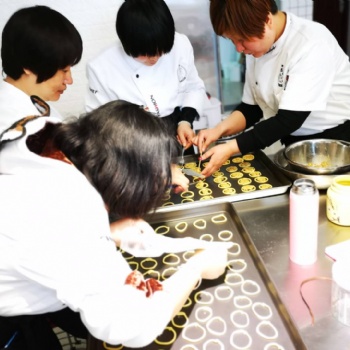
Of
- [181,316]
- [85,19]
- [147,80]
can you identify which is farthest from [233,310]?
[85,19]

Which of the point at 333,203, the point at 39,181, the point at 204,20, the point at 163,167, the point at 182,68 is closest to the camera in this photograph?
the point at 39,181

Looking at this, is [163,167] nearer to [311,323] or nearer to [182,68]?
[311,323]

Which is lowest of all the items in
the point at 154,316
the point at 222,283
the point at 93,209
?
the point at 222,283

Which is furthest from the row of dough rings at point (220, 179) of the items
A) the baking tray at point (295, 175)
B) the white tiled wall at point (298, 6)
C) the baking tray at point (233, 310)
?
the white tiled wall at point (298, 6)

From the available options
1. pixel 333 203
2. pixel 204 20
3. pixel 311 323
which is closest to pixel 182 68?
pixel 204 20

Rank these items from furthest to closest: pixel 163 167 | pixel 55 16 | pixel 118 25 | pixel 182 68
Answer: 1. pixel 182 68
2. pixel 118 25
3. pixel 55 16
4. pixel 163 167

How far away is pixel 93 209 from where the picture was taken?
84 cm

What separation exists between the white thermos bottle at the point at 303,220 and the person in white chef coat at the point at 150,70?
0.88m

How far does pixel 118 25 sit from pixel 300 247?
3.93 feet

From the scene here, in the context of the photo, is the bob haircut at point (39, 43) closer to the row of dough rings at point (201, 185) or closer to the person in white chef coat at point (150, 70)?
the person in white chef coat at point (150, 70)

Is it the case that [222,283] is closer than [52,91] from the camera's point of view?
Yes

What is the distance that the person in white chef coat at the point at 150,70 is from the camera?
64.0 inches

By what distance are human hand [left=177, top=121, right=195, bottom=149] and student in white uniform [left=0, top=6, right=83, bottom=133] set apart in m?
0.65

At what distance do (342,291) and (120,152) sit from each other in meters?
0.61
